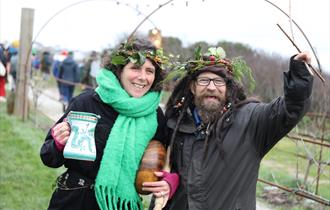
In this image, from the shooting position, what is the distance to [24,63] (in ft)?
35.5

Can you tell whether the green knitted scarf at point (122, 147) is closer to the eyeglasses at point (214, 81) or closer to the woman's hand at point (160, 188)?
the woman's hand at point (160, 188)

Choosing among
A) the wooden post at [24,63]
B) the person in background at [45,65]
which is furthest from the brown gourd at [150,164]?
the person in background at [45,65]

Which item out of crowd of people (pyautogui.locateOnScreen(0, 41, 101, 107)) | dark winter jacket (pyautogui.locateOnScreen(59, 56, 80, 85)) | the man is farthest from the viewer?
dark winter jacket (pyautogui.locateOnScreen(59, 56, 80, 85))

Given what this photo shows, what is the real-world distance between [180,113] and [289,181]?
542 centimetres

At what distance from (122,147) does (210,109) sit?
554 millimetres

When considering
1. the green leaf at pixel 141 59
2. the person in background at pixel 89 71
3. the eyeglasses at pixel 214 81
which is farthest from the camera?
the person in background at pixel 89 71

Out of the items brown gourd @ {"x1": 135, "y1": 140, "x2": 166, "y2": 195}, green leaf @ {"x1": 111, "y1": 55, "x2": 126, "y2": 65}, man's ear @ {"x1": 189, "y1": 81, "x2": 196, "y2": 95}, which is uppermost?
green leaf @ {"x1": 111, "y1": 55, "x2": 126, "y2": 65}

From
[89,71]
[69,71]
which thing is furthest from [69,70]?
[89,71]

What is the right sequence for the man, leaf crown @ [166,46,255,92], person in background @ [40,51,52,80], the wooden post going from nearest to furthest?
the man < leaf crown @ [166,46,255,92] < the wooden post < person in background @ [40,51,52,80]

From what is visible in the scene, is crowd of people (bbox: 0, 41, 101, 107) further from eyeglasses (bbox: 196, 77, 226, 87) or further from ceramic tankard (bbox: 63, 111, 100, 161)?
eyeglasses (bbox: 196, 77, 226, 87)

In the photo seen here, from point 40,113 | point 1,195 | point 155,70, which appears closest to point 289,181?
point 1,195

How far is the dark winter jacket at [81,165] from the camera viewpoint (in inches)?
118

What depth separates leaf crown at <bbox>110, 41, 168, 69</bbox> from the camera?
309 centimetres

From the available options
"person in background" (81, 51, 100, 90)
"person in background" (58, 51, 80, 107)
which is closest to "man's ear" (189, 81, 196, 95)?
"person in background" (81, 51, 100, 90)
